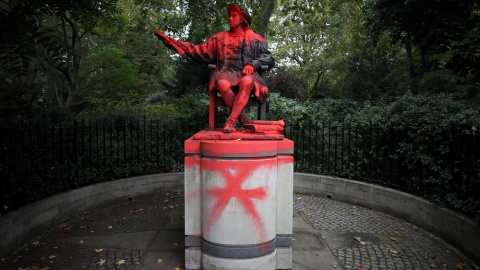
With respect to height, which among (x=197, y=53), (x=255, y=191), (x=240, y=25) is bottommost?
(x=255, y=191)

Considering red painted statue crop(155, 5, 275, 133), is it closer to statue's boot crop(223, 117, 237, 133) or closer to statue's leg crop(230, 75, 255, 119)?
statue's leg crop(230, 75, 255, 119)

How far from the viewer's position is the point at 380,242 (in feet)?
13.9

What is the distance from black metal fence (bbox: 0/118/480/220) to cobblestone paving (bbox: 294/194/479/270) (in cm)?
63

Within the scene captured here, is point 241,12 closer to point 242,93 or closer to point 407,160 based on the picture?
point 242,93

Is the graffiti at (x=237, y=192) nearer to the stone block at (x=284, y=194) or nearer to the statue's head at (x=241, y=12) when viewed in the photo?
the stone block at (x=284, y=194)

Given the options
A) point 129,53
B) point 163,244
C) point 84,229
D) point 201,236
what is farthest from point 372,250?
point 129,53

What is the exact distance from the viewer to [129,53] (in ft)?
57.9

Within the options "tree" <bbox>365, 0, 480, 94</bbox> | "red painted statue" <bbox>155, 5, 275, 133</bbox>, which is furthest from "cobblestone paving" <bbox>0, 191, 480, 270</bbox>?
"tree" <bbox>365, 0, 480, 94</bbox>

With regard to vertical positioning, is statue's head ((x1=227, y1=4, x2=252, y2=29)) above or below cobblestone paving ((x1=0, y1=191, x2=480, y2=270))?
above

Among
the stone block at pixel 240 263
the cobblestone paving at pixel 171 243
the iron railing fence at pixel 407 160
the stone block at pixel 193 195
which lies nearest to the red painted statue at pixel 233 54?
the stone block at pixel 193 195

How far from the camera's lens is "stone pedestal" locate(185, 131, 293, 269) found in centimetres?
314

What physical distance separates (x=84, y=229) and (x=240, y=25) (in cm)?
392

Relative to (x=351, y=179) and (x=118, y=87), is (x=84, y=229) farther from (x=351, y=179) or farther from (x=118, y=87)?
(x=118, y=87)

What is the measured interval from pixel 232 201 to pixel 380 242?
2.52 meters
